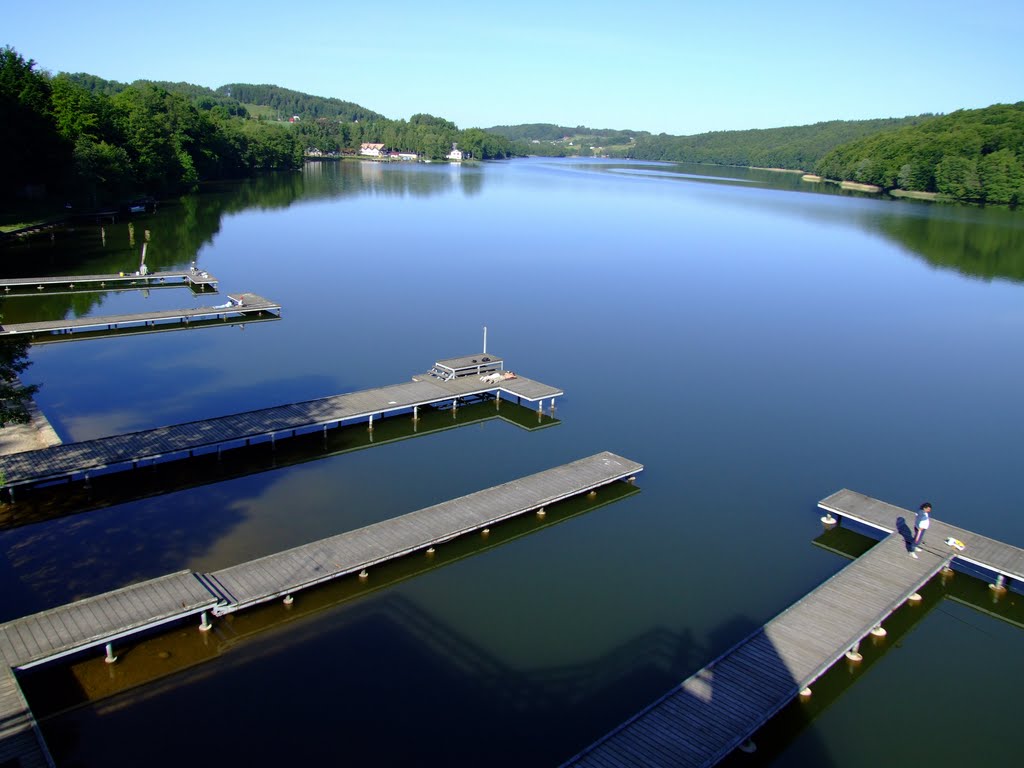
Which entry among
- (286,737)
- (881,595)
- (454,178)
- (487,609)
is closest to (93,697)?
(286,737)

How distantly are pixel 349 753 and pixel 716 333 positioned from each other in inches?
1245

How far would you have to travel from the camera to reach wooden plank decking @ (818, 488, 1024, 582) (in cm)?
1805

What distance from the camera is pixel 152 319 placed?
35.3 metres

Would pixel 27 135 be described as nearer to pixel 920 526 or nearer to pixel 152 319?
pixel 152 319

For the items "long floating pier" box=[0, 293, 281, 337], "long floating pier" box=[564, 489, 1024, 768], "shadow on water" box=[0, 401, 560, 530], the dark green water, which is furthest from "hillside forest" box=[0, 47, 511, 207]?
"long floating pier" box=[564, 489, 1024, 768]

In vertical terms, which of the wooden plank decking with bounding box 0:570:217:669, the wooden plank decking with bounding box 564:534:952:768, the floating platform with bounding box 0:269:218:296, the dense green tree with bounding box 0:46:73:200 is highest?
the dense green tree with bounding box 0:46:73:200

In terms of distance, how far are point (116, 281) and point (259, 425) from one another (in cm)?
2763

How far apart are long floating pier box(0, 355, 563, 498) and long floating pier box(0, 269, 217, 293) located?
2326 cm

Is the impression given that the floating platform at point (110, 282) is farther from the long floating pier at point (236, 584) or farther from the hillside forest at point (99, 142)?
the long floating pier at point (236, 584)

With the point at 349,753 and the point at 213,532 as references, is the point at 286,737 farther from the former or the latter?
the point at 213,532

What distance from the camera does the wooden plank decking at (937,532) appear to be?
1805 cm

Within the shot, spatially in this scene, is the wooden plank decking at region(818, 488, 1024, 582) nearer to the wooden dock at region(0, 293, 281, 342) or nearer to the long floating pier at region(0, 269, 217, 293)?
the wooden dock at region(0, 293, 281, 342)

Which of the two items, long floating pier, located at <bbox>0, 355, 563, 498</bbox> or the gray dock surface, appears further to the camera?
long floating pier, located at <bbox>0, 355, 563, 498</bbox>

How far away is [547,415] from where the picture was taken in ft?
89.3
